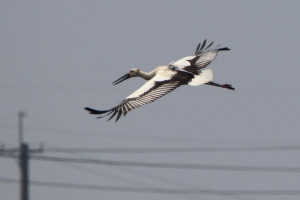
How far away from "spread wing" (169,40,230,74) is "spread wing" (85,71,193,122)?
1.92 ft

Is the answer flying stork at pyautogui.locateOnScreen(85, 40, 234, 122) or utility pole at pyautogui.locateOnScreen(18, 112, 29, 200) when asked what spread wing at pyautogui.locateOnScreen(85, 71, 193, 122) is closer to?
flying stork at pyautogui.locateOnScreen(85, 40, 234, 122)

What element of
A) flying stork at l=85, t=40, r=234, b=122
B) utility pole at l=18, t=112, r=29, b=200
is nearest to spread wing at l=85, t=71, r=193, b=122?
flying stork at l=85, t=40, r=234, b=122

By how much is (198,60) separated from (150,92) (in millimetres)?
2278

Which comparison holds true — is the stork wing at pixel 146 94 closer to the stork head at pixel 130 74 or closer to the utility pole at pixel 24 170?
the stork head at pixel 130 74

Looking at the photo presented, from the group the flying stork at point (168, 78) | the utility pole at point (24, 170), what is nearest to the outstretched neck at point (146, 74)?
the flying stork at point (168, 78)

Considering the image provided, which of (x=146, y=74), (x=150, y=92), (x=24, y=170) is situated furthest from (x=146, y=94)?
(x=24, y=170)

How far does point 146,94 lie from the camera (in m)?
20.6

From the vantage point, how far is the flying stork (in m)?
20.3

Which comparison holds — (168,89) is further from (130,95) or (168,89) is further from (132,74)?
(132,74)

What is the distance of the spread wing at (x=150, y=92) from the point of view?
20.0 metres

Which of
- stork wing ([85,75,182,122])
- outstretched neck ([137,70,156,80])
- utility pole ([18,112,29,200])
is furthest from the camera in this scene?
utility pole ([18,112,29,200])

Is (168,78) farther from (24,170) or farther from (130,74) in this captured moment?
(24,170)

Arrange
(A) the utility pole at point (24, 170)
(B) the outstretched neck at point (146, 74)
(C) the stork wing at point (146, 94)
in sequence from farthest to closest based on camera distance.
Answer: (A) the utility pole at point (24, 170) < (B) the outstretched neck at point (146, 74) < (C) the stork wing at point (146, 94)

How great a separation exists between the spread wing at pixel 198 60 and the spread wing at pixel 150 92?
Answer: 0.58 m
